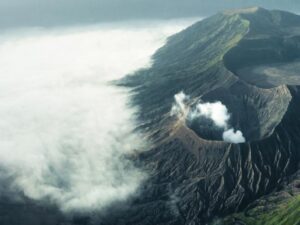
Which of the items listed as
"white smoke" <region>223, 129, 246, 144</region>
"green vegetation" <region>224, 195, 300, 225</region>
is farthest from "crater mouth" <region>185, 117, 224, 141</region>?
"green vegetation" <region>224, 195, 300, 225</region>

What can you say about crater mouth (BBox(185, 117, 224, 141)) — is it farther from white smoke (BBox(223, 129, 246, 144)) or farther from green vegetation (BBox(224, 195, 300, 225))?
green vegetation (BBox(224, 195, 300, 225))

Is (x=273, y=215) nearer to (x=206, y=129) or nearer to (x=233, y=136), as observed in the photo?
(x=233, y=136)

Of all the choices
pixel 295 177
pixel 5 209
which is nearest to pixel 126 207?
pixel 5 209

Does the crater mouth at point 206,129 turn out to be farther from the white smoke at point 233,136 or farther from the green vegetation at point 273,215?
the green vegetation at point 273,215

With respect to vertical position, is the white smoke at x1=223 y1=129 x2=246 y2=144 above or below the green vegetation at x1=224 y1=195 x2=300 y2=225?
above

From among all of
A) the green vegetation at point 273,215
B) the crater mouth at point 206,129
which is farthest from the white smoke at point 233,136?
the green vegetation at point 273,215

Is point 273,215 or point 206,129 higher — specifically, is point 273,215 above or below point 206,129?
below

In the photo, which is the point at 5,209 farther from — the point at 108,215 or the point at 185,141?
the point at 185,141

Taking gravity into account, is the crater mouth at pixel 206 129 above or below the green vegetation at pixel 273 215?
above

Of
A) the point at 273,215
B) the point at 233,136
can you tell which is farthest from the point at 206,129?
the point at 273,215

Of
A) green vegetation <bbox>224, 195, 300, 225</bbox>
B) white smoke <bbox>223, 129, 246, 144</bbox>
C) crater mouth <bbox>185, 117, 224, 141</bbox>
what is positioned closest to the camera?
green vegetation <bbox>224, 195, 300, 225</bbox>

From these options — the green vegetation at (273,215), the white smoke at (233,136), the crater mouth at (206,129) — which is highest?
the crater mouth at (206,129)
